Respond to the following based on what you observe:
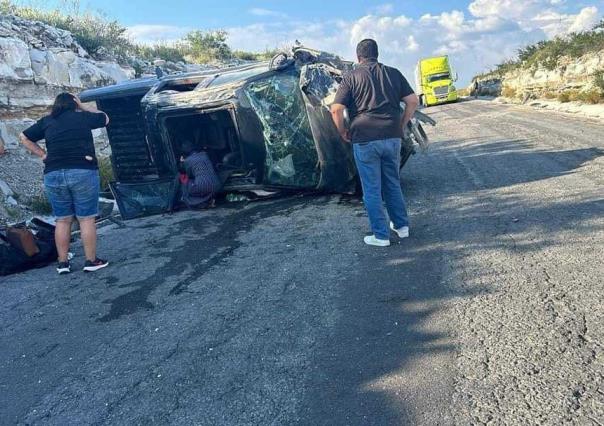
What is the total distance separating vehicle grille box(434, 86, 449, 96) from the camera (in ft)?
106

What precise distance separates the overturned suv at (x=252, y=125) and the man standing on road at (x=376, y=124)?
1653 millimetres

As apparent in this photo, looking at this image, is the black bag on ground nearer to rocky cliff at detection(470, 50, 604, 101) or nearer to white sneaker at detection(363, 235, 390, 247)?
white sneaker at detection(363, 235, 390, 247)

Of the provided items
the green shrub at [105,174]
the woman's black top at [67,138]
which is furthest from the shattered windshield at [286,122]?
the green shrub at [105,174]

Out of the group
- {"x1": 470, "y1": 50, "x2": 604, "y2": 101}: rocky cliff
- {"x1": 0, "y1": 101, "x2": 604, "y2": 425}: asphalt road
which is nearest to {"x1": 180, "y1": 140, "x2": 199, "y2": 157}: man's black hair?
{"x1": 0, "y1": 101, "x2": 604, "y2": 425}: asphalt road

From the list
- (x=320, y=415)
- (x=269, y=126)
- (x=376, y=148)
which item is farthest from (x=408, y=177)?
(x=320, y=415)

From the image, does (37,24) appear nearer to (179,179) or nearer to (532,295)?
(179,179)

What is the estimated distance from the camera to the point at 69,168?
5121mm

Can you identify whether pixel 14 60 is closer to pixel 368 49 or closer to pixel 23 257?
pixel 23 257

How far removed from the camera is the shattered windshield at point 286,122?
7.02 meters

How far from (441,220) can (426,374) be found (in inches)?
118

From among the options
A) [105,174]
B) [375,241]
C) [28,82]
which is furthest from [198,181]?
[28,82]

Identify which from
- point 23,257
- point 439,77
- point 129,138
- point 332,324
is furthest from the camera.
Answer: point 439,77

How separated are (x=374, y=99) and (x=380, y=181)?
0.80 m

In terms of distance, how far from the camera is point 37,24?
42.0ft
